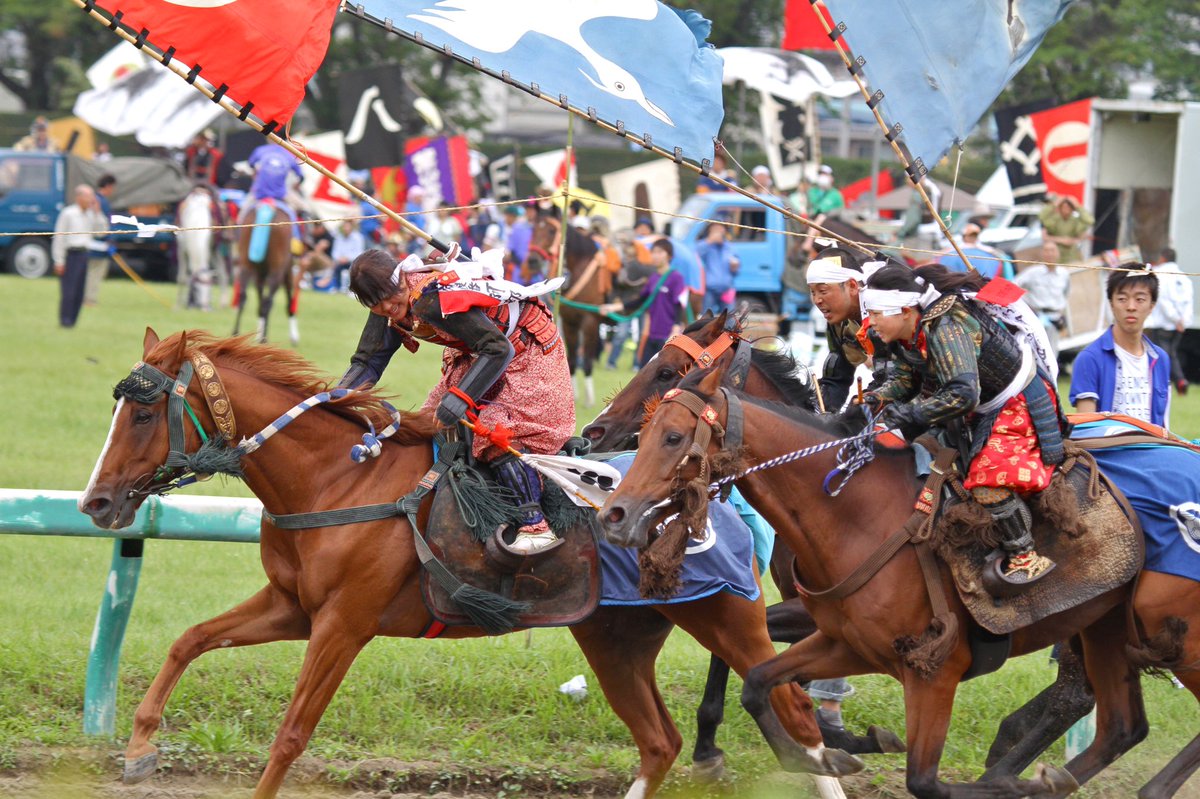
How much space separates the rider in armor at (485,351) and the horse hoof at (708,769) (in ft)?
4.24

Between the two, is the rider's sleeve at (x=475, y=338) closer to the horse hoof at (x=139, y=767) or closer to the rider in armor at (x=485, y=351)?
the rider in armor at (x=485, y=351)

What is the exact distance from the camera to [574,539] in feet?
19.6

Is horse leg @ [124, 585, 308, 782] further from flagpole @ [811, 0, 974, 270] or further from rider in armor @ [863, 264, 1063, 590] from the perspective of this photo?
flagpole @ [811, 0, 974, 270]

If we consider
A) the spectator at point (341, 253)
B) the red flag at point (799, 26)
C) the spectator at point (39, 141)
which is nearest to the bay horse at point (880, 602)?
the red flag at point (799, 26)

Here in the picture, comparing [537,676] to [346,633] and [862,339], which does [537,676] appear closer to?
[346,633]

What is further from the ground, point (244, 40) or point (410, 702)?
point (244, 40)

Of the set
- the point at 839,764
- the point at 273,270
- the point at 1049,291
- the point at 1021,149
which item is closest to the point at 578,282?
the point at 273,270

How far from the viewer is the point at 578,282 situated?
1752 cm

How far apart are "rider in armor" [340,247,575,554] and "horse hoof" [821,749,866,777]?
1.33 metres

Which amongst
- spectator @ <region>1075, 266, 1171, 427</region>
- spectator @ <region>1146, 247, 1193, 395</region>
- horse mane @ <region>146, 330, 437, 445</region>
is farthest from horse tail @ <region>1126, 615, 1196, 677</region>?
spectator @ <region>1146, 247, 1193, 395</region>

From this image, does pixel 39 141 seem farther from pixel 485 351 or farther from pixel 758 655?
pixel 758 655

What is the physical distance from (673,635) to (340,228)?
2223cm

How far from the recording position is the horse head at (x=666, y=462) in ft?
16.3

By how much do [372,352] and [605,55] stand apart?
2032mm
